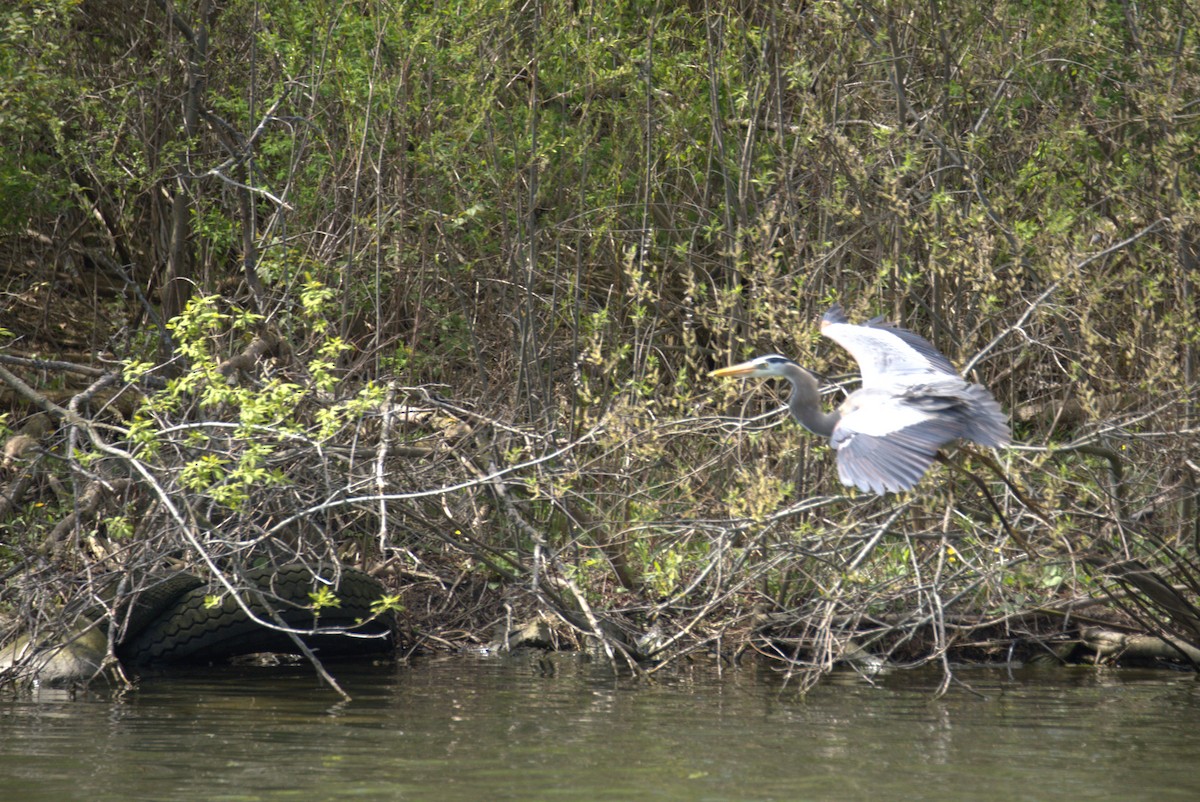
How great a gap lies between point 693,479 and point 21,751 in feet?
14.0

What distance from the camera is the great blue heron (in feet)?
19.0

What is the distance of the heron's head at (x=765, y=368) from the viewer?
7016mm

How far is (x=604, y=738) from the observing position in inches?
232

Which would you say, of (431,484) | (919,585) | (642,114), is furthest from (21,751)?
(642,114)

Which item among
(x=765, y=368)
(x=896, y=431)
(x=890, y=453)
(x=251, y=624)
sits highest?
(x=765, y=368)

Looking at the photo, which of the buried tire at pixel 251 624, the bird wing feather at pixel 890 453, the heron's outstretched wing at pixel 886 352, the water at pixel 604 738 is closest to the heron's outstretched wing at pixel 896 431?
the bird wing feather at pixel 890 453

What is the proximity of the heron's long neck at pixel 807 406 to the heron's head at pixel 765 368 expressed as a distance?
0.19ft

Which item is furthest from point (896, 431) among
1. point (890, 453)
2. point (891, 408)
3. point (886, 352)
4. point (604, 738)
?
point (604, 738)

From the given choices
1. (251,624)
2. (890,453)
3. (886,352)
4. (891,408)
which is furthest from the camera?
(251,624)

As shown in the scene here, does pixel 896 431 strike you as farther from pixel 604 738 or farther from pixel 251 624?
pixel 251 624

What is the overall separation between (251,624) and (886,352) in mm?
3621

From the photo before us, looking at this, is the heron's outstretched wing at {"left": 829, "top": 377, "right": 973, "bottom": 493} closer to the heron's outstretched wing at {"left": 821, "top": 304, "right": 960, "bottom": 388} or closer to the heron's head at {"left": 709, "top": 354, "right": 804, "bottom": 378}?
the heron's outstretched wing at {"left": 821, "top": 304, "right": 960, "bottom": 388}

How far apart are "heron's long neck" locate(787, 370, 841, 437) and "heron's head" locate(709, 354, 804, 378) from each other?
57 mm

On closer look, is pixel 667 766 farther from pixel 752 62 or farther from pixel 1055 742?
pixel 752 62
